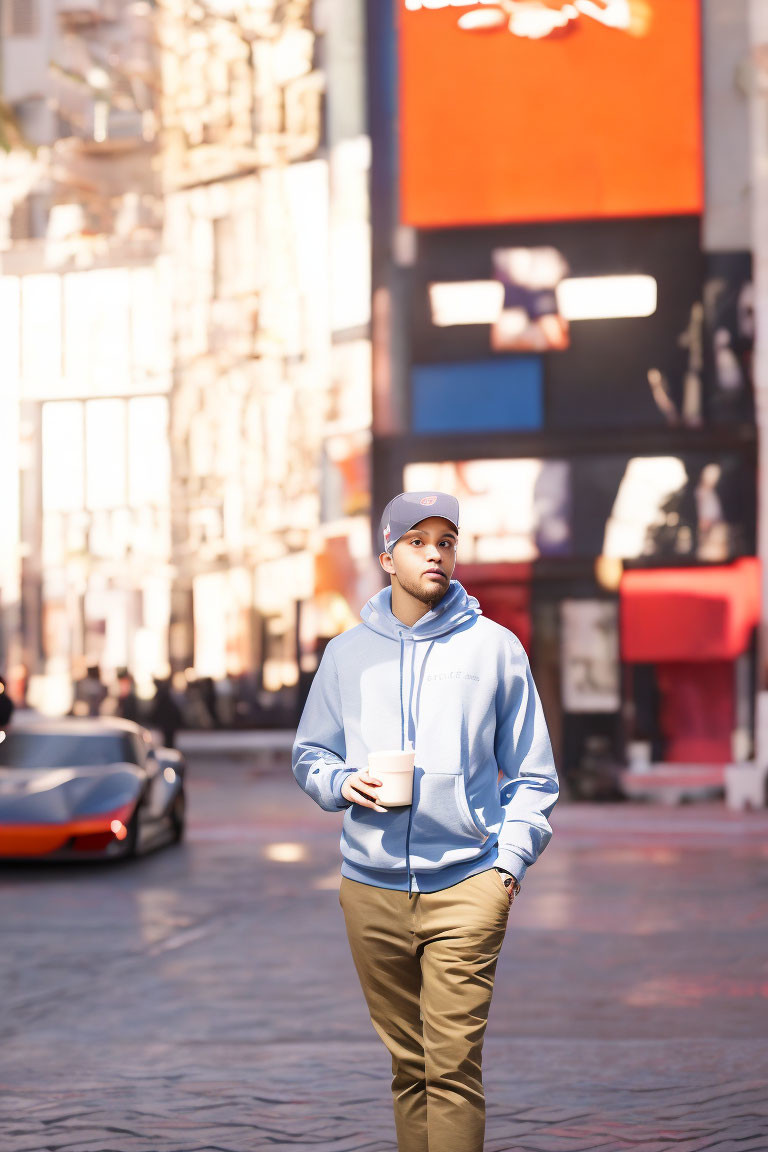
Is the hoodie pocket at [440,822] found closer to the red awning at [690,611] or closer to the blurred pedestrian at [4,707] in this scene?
the blurred pedestrian at [4,707]

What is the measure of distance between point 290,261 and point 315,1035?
1025 inches

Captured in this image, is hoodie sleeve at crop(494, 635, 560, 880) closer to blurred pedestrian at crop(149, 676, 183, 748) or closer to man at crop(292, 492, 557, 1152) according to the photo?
man at crop(292, 492, 557, 1152)

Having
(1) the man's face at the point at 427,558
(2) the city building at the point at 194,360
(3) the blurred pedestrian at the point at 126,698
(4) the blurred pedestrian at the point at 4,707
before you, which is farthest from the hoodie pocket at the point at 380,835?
(3) the blurred pedestrian at the point at 126,698

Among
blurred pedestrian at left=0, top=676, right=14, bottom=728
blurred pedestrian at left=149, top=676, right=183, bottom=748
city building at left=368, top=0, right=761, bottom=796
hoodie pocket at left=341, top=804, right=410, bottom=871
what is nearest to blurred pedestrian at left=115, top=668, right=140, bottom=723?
blurred pedestrian at left=149, top=676, right=183, bottom=748

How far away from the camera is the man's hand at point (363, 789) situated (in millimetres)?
4801

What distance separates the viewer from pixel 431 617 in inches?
199

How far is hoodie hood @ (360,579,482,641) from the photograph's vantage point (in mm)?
5059

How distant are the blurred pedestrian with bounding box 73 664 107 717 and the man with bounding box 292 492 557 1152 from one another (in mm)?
30969

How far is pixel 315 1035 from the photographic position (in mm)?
8578

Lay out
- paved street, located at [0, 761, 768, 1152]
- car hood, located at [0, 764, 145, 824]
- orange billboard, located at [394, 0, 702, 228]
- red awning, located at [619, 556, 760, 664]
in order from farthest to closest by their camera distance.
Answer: orange billboard, located at [394, 0, 702, 228] < red awning, located at [619, 556, 760, 664] < car hood, located at [0, 764, 145, 824] < paved street, located at [0, 761, 768, 1152]

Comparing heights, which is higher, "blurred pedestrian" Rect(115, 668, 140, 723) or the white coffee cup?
the white coffee cup

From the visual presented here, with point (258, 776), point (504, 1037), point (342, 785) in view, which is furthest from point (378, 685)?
point (258, 776)

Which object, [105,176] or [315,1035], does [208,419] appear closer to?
[105,176]

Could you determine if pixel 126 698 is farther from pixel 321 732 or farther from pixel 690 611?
pixel 321 732
